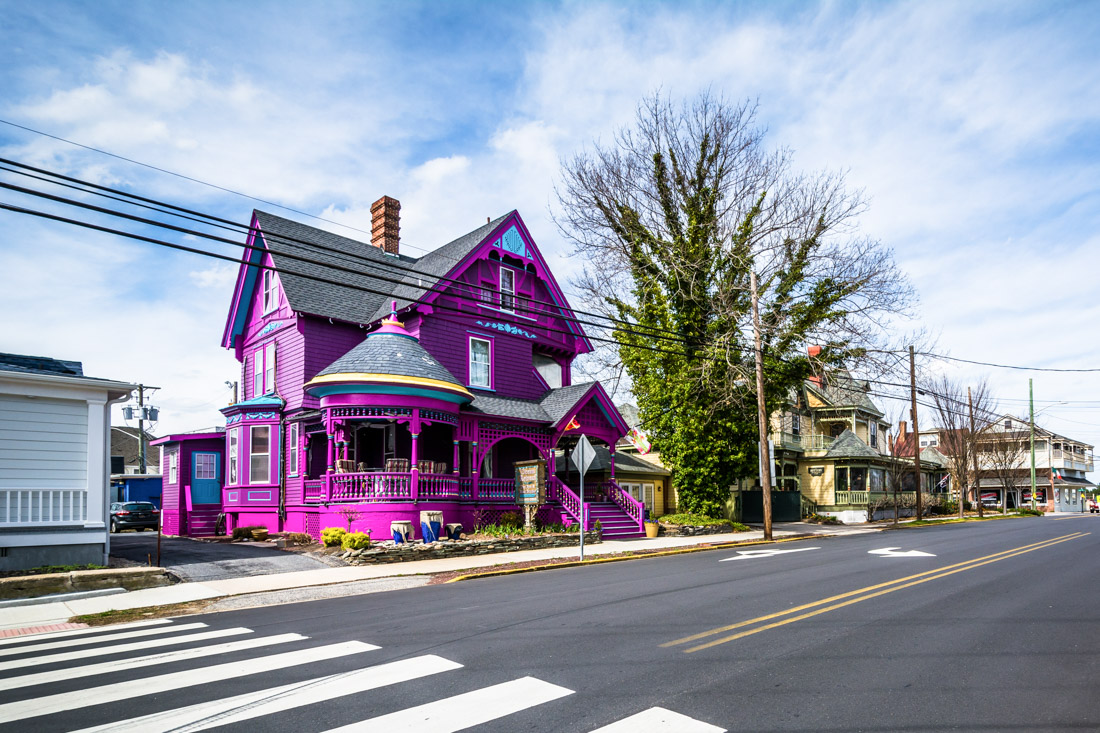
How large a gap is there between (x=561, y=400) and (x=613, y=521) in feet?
15.3

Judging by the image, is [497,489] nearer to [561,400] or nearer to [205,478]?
[561,400]

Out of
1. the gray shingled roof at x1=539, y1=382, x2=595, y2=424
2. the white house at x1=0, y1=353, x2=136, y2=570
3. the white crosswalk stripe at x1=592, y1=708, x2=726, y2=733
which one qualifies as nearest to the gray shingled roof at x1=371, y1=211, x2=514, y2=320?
the gray shingled roof at x1=539, y1=382, x2=595, y2=424

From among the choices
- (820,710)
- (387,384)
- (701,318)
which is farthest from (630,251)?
(820,710)

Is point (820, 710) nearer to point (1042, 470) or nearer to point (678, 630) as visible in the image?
point (678, 630)

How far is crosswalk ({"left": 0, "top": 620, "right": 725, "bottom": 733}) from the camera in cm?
530

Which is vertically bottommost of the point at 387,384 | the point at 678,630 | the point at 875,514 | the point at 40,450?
the point at 875,514

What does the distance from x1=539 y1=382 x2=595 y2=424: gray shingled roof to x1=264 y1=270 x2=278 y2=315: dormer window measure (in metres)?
10.3

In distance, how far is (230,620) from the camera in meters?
10.1

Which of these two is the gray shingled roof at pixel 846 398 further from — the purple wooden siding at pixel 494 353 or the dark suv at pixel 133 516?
the dark suv at pixel 133 516

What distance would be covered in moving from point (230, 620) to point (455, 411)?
1256cm

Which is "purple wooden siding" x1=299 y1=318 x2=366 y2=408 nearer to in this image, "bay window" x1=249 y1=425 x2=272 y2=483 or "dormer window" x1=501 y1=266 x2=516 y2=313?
"bay window" x1=249 y1=425 x2=272 y2=483

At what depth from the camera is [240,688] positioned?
246 inches

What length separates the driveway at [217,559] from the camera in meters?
15.5

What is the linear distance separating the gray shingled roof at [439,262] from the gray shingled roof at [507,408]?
4134 millimetres
